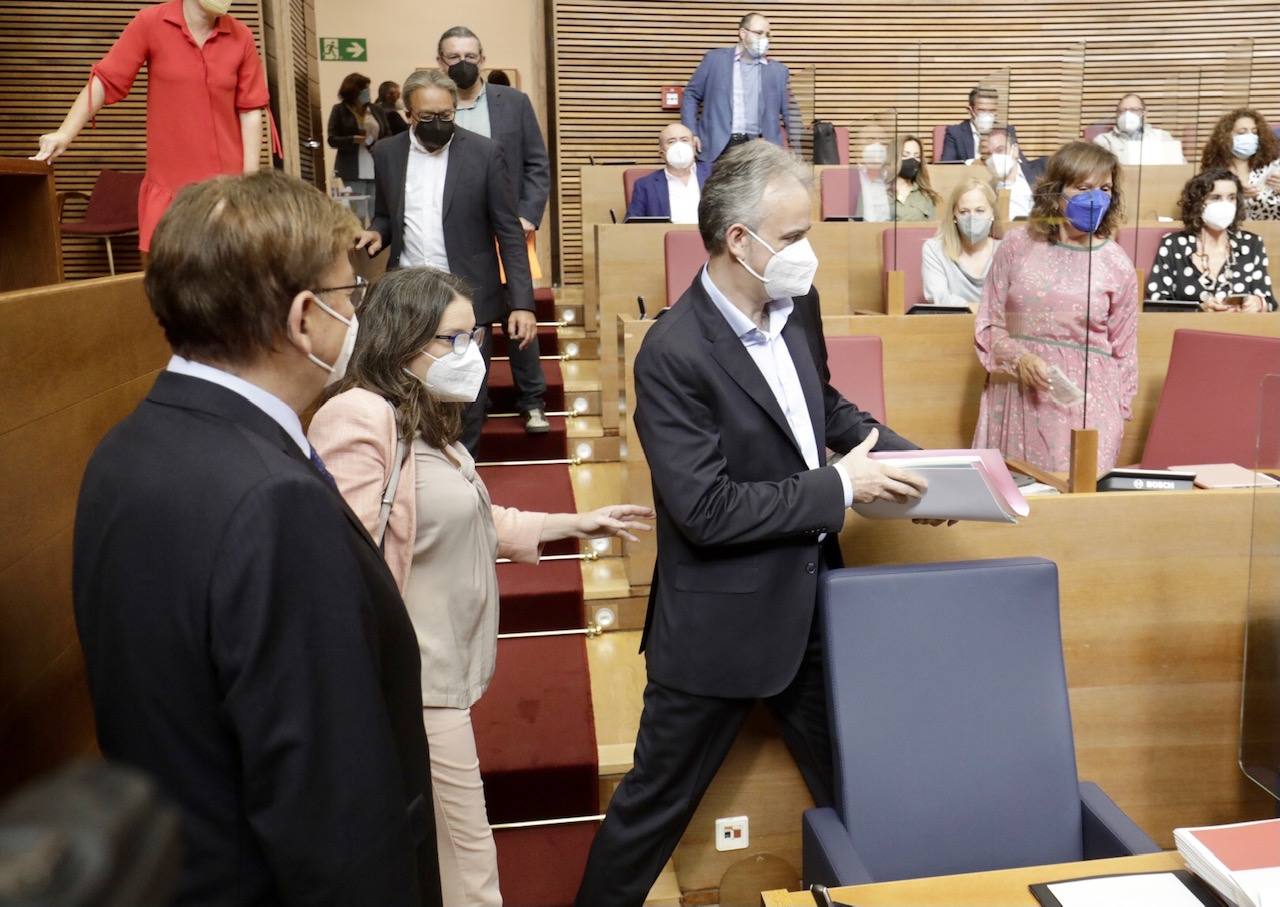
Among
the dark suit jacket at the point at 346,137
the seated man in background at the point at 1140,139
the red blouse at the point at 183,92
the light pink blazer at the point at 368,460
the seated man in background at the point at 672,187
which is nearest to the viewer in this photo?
the light pink blazer at the point at 368,460

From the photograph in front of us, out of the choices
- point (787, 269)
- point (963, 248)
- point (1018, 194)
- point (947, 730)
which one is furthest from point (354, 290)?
point (963, 248)

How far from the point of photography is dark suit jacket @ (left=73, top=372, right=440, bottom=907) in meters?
0.95

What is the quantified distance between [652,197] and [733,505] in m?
3.98

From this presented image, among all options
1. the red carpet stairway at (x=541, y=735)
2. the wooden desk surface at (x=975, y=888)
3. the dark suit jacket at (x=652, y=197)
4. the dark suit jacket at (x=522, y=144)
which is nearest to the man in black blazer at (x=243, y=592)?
the wooden desk surface at (x=975, y=888)

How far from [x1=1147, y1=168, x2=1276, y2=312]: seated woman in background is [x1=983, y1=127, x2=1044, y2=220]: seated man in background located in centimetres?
58

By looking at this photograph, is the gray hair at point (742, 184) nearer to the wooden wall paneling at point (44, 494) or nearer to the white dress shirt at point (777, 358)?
the white dress shirt at point (777, 358)

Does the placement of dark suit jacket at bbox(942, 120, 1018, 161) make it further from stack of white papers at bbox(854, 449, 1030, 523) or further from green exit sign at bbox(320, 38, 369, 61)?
stack of white papers at bbox(854, 449, 1030, 523)

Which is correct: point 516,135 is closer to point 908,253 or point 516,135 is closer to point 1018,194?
point 908,253

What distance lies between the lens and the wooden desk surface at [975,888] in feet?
4.44

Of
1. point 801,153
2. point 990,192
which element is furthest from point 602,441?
point 801,153

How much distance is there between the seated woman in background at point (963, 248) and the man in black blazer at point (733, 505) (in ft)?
6.98

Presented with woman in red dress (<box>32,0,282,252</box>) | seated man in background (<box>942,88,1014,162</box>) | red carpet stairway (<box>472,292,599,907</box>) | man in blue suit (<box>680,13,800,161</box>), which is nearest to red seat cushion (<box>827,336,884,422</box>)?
red carpet stairway (<box>472,292,599,907</box>)

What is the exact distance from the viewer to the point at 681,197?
555 centimetres

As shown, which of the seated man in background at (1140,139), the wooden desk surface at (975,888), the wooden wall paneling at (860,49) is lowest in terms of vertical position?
the wooden desk surface at (975,888)
